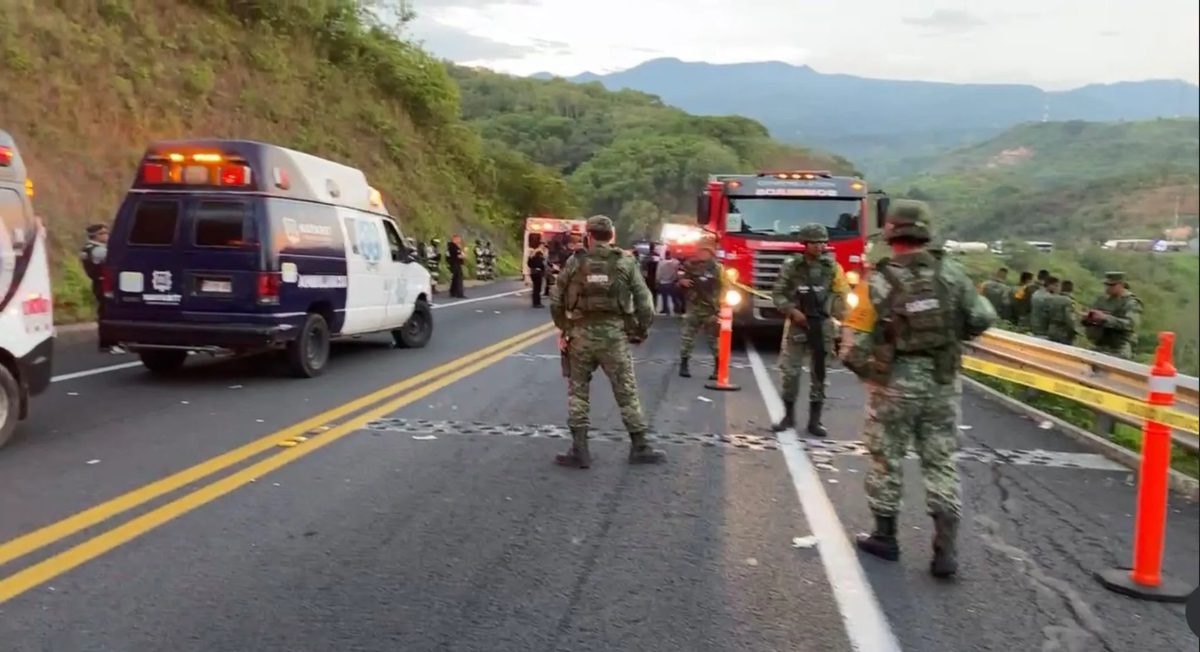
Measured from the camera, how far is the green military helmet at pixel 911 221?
505cm

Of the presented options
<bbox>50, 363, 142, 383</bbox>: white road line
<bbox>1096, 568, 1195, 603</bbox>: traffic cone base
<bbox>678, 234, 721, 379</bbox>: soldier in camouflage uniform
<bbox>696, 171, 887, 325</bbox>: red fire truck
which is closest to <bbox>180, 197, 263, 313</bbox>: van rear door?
<bbox>50, 363, 142, 383</bbox>: white road line

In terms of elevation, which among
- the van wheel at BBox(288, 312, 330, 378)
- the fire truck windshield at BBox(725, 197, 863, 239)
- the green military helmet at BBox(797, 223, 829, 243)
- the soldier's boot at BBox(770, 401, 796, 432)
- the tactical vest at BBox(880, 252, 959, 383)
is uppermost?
the fire truck windshield at BBox(725, 197, 863, 239)

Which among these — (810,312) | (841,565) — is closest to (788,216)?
(810,312)

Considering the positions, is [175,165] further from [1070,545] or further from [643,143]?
[643,143]

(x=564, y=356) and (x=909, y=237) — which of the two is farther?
(x=564, y=356)

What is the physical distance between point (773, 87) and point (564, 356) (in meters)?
143

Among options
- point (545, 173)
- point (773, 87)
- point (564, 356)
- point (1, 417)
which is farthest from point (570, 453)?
point (773, 87)

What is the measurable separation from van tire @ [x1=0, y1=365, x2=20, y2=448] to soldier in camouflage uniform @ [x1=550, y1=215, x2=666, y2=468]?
3.82 metres

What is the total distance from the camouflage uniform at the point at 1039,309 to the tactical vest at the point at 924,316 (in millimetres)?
7148

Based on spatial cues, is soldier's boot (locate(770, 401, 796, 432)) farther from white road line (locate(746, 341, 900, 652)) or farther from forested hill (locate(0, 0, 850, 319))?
forested hill (locate(0, 0, 850, 319))

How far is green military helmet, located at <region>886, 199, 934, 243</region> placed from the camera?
5047 millimetres

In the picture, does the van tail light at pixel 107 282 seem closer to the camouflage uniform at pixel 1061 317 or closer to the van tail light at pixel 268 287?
the van tail light at pixel 268 287

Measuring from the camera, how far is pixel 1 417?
713 cm

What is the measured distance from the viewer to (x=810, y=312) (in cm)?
897
